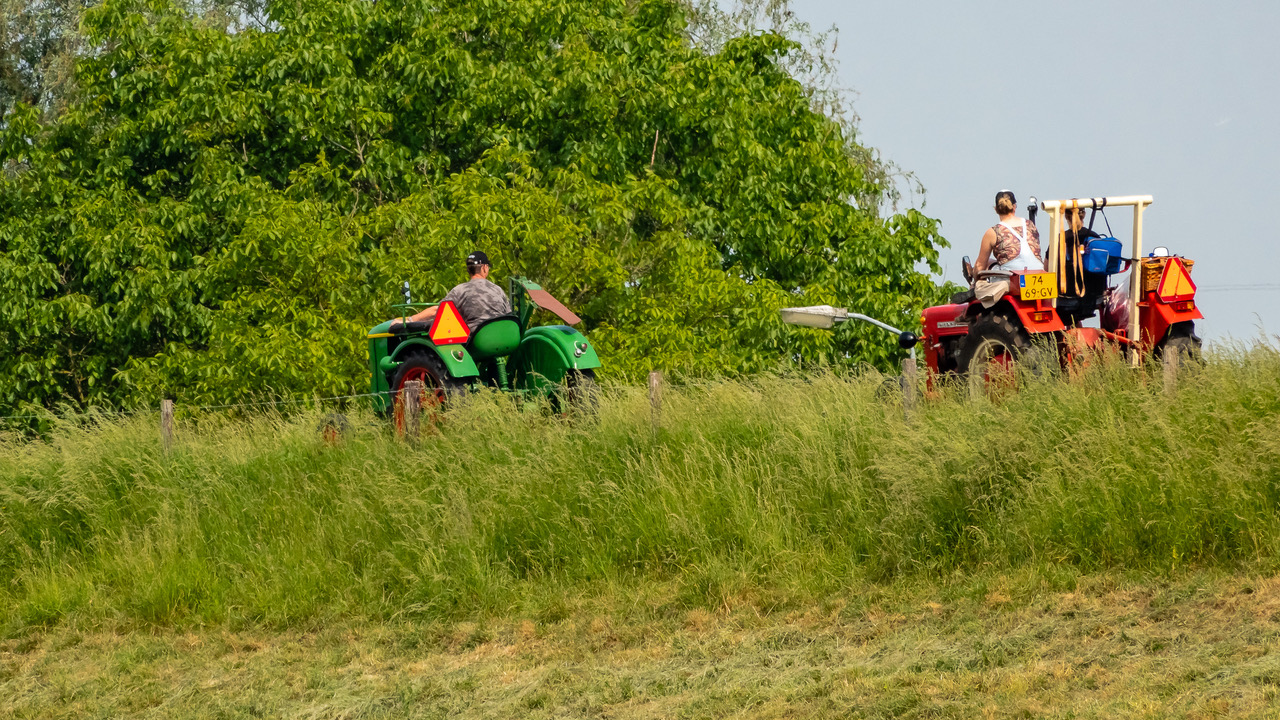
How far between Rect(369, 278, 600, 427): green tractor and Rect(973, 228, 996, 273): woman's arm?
3232mm

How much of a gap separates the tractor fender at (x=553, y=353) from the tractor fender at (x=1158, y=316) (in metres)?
4.36

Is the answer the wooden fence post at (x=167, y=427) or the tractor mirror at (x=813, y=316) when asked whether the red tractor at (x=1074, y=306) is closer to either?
the tractor mirror at (x=813, y=316)

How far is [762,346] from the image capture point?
22.7 meters

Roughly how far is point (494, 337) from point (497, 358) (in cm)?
57

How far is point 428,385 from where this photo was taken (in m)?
13.2

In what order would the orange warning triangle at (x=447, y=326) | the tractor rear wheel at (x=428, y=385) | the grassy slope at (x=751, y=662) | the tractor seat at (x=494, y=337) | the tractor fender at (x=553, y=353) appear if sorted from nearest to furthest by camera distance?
1. the grassy slope at (x=751, y=662)
2. the orange warning triangle at (x=447, y=326)
3. the tractor rear wheel at (x=428, y=385)
4. the tractor seat at (x=494, y=337)
5. the tractor fender at (x=553, y=353)

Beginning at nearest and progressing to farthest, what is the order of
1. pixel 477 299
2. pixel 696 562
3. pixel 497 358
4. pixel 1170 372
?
pixel 1170 372, pixel 696 562, pixel 477 299, pixel 497 358

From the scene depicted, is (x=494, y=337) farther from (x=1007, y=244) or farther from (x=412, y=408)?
(x=1007, y=244)

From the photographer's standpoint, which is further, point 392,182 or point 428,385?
point 392,182

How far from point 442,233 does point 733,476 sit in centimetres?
918

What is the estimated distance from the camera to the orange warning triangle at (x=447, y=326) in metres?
12.7

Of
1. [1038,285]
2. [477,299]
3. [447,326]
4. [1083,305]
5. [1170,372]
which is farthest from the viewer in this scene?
[477,299]

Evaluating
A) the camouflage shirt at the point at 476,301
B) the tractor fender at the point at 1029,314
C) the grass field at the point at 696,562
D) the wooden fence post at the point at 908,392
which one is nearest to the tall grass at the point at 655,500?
the grass field at the point at 696,562

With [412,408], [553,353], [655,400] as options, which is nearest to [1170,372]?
[655,400]
